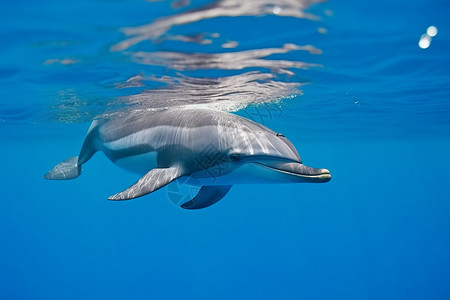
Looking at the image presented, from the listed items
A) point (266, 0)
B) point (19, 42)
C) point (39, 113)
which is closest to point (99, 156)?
point (39, 113)

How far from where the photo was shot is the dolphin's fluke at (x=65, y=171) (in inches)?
348

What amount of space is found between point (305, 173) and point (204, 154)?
1.57 meters

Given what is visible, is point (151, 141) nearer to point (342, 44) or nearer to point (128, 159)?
point (128, 159)

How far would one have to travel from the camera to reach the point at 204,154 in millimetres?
5113

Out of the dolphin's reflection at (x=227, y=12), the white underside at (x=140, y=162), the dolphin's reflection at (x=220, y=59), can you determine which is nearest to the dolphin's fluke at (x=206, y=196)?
the white underside at (x=140, y=162)

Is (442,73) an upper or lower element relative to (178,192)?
upper

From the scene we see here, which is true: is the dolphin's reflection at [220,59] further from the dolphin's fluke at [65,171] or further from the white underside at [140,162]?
the dolphin's fluke at [65,171]

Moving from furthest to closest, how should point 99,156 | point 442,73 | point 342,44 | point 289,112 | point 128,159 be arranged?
point 99,156
point 289,112
point 442,73
point 342,44
point 128,159

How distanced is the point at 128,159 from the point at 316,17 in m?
4.46

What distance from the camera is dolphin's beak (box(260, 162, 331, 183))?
432cm

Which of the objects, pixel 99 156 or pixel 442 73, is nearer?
pixel 442 73

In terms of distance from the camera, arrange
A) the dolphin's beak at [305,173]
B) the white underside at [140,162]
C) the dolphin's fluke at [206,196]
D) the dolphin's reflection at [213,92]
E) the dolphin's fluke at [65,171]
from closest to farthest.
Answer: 1. the dolphin's beak at [305,173]
2. the white underside at [140,162]
3. the dolphin's fluke at [206,196]
4. the dolphin's fluke at [65,171]
5. the dolphin's reflection at [213,92]

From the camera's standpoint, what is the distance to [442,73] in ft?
34.4

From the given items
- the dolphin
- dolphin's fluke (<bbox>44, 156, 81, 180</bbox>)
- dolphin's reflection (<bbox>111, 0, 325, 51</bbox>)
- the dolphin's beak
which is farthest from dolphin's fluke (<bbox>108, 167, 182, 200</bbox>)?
dolphin's fluke (<bbox>44, 156, 81, 180</bbox>)
